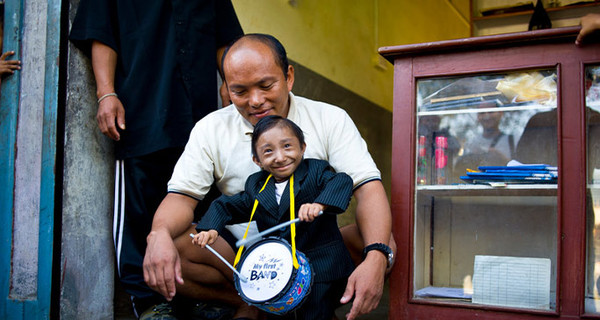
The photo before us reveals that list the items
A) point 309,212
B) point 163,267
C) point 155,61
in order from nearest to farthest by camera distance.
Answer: point 309,212 < point 163,267 < point 155,61

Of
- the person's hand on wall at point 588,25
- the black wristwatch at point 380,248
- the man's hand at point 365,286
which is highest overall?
the person's hand on wall at point 588,25

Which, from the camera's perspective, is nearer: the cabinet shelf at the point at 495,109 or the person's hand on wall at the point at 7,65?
the cabinet shelf at the point at 495,109

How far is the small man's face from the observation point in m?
2.02

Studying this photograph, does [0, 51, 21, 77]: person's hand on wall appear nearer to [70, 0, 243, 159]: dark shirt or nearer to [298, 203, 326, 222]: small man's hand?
[70, 0, 243, 159]: dark shirt

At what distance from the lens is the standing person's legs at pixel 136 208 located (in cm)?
253

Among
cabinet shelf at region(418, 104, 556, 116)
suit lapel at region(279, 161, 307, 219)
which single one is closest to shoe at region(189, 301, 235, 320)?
suit lapel at region(279, 161, 307, 219)

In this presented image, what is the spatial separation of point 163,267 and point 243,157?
59 cm

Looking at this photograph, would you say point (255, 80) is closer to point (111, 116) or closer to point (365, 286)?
point (111, 116)

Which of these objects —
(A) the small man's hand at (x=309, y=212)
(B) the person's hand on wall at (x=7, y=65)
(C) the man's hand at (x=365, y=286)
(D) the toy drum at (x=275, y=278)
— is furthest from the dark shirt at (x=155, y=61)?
(C) the man's hand at (x=365, y=286)

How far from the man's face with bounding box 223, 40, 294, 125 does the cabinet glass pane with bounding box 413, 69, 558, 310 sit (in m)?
0.65

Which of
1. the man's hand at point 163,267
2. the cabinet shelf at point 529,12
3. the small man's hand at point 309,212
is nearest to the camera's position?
the small man's hand at point 309,212

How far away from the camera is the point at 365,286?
184cm

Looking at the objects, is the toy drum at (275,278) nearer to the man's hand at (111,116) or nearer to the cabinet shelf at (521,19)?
the man's hand at (111,116)

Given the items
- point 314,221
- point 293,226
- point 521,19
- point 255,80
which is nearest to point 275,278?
point 293,226
